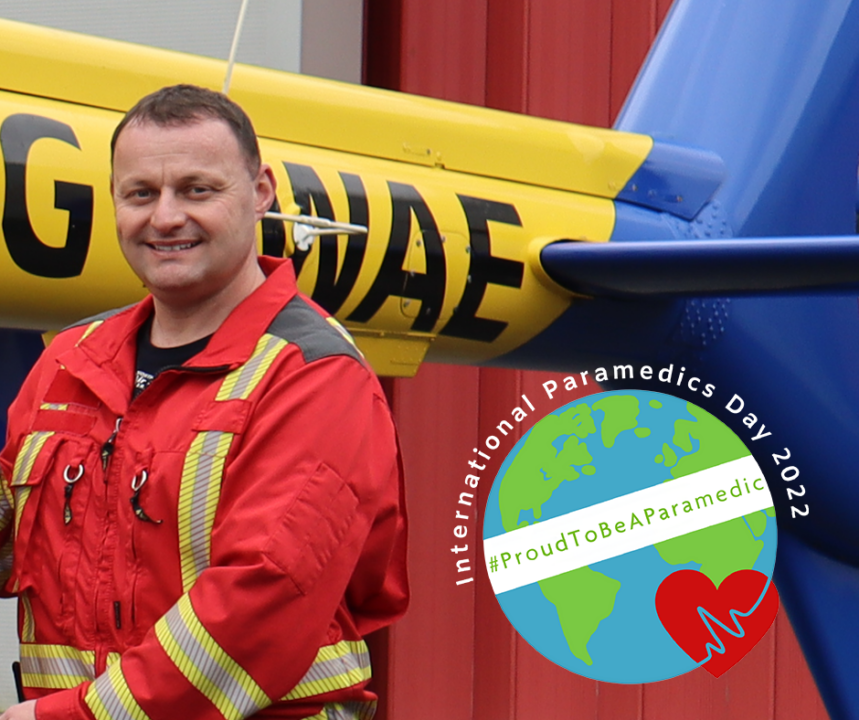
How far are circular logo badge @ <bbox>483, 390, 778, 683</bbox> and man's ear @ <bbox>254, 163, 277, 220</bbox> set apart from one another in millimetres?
1420

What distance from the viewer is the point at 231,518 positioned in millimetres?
1243

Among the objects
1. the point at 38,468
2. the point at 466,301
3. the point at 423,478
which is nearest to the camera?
the point at 38,468

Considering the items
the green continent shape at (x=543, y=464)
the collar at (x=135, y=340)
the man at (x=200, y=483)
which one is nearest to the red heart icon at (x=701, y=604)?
the green continent shape at (x=543, y=464)

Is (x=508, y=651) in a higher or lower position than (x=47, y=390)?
lower

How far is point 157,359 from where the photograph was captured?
143 centimetres

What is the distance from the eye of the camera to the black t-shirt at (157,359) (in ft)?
4.63

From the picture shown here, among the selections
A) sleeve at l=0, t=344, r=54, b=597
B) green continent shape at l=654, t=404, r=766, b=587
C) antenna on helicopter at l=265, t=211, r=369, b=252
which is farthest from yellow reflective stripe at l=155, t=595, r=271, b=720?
green continent shape at l=654, t=404, r=766, b=587

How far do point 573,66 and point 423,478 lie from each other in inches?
67.0

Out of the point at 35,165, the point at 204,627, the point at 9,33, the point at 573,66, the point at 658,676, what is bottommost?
the point at 658,676

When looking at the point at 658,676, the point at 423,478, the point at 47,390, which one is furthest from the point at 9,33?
the point at 423,478

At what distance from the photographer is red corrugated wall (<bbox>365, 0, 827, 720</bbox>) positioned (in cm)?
502

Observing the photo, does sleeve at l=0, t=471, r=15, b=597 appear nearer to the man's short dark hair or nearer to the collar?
the collar

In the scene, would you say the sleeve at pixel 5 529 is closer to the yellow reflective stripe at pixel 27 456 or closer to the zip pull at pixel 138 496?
the yellow reflective stripe at pixel 27 456

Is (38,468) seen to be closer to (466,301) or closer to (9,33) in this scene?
(9,33)
